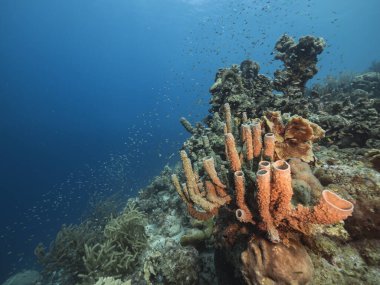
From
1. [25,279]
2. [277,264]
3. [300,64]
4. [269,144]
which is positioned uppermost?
[25,279]

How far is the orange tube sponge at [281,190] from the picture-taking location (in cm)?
195

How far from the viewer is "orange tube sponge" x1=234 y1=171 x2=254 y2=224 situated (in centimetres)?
245

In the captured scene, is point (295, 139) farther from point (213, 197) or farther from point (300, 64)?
point (300, 64)

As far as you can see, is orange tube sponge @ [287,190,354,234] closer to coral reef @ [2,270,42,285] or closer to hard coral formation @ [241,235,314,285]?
hard coral formation @ [241,235,314,285]

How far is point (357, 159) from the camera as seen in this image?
10.7 feet

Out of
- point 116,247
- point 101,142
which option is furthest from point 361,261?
point 101,142

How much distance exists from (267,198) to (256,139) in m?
1.07

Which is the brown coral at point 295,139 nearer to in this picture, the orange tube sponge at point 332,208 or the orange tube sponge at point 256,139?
the orange tube sponge at point 256,139

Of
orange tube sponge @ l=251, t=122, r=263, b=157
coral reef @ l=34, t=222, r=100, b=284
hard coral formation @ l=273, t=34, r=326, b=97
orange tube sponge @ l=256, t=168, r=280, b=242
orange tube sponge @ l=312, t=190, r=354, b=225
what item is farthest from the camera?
hard coral formation @ l=273, t=34, r=326, b=97

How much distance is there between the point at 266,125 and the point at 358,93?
26.5 ft

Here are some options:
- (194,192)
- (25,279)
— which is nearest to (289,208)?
(194,192)

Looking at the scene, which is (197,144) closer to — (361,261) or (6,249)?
(361,261)

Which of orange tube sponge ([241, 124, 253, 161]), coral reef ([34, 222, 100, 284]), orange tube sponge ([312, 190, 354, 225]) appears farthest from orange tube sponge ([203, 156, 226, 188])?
coral reef ([34, 222, 100, 284])

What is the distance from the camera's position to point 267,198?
7.09 ft
